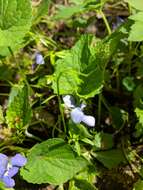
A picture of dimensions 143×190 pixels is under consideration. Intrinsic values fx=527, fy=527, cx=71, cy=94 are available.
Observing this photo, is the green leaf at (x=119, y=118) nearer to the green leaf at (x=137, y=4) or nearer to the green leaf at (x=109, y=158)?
the green leaf at (x=109, y=158)

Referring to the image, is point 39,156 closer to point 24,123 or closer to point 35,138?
point 24,123

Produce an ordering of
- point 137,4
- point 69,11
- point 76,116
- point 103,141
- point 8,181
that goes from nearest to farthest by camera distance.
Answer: point 8,181, point 76,116, point 137,4, point 103,141, point 69,11

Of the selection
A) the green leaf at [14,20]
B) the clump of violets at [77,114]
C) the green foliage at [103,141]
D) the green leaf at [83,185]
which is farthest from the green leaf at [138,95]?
the green leaf at [14,20]

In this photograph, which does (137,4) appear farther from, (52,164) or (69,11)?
(52,164)

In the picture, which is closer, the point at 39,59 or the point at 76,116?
the point at 76,116

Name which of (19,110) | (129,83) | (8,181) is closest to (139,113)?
(129,83)

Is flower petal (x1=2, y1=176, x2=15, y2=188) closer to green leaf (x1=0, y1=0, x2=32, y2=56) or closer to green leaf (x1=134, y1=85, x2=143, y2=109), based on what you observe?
green leaf (x1=0, y1=0, x2=32, y2=56)

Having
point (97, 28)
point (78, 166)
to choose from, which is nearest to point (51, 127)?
point (78, 166)
